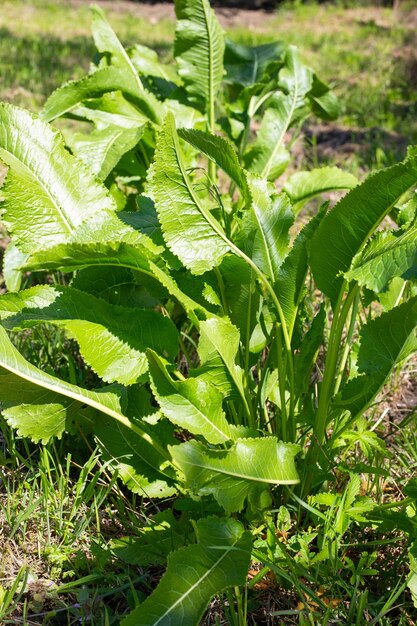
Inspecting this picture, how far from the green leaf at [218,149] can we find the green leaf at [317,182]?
0.61 metres

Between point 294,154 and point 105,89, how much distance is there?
5.59 feet

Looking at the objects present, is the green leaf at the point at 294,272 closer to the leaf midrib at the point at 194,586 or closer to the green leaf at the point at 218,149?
the green leaf at the point at 218,149

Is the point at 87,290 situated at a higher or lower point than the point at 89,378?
higher

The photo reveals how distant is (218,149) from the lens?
1503 mm

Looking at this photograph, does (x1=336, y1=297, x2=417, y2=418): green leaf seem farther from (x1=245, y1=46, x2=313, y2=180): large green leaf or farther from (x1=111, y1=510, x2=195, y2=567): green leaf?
(x1=245, y1=46, x2=313, y2=180): large green leaf

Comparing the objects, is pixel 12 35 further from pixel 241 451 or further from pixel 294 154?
pixel 241 451

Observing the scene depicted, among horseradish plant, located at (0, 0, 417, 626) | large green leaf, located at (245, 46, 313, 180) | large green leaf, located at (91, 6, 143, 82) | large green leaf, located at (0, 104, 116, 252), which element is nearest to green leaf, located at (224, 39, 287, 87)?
large green leaf, located at (245, 46, 313, 180)

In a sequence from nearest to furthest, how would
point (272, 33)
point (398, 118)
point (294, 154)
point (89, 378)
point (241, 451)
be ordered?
point (241, 451)
point (89, 378)
point (294, 154)
point (398, 118)
point (272, 33)

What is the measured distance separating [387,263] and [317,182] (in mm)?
877

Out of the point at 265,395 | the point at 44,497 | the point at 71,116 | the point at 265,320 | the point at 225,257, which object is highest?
the point at 71,116

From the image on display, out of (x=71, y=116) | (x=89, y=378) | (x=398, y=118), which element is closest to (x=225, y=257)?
(x=89, y=378)

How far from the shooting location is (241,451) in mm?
1390

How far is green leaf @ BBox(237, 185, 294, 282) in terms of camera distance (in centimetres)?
162

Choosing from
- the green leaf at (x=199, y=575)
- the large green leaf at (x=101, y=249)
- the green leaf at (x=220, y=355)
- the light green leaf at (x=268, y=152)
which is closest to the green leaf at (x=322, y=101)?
the light green leaf at (x=268, y=152)
